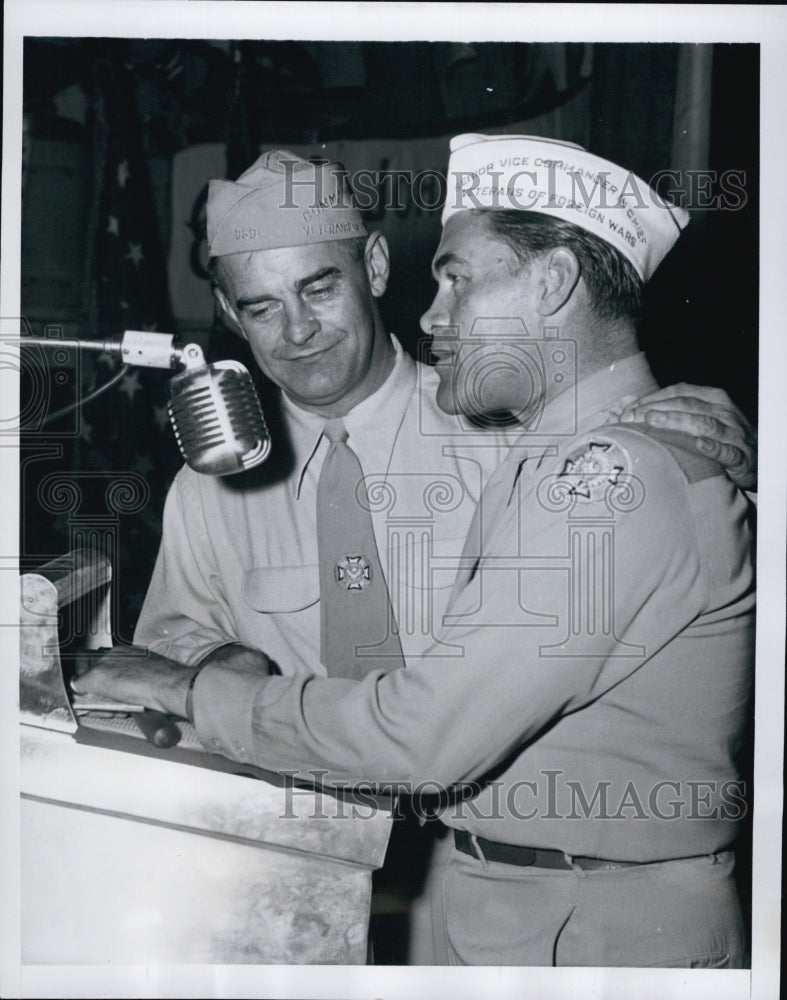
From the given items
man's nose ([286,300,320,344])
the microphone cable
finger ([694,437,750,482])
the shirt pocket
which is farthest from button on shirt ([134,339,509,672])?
finger ([694,437,750,482])

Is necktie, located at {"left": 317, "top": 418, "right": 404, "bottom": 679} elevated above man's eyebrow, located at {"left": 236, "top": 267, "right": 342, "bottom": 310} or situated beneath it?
situated beneath

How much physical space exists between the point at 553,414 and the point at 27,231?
42.8 inches

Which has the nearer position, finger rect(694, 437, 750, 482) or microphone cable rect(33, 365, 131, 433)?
finger rect(694, 437, 750, 482)

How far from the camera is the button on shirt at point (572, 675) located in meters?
2.03

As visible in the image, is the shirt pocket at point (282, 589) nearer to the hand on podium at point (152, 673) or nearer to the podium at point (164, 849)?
the hand on podium at point (152, 673)

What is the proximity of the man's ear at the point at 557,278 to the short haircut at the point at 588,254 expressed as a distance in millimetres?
12

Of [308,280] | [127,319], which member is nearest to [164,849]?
[127,319]

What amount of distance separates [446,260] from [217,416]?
1.74ft

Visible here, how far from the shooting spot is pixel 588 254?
2.07 metres

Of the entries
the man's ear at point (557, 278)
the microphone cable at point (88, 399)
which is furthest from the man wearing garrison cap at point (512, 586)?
the microphone cable at point (88, 399)

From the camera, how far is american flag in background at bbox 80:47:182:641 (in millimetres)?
2133

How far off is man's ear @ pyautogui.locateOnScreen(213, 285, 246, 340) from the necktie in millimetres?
247

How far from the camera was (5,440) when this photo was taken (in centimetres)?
219

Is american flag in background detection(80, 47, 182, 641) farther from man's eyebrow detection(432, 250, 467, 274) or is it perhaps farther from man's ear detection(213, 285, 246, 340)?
man's eyebrow detection(432, 250, 467, 274)
